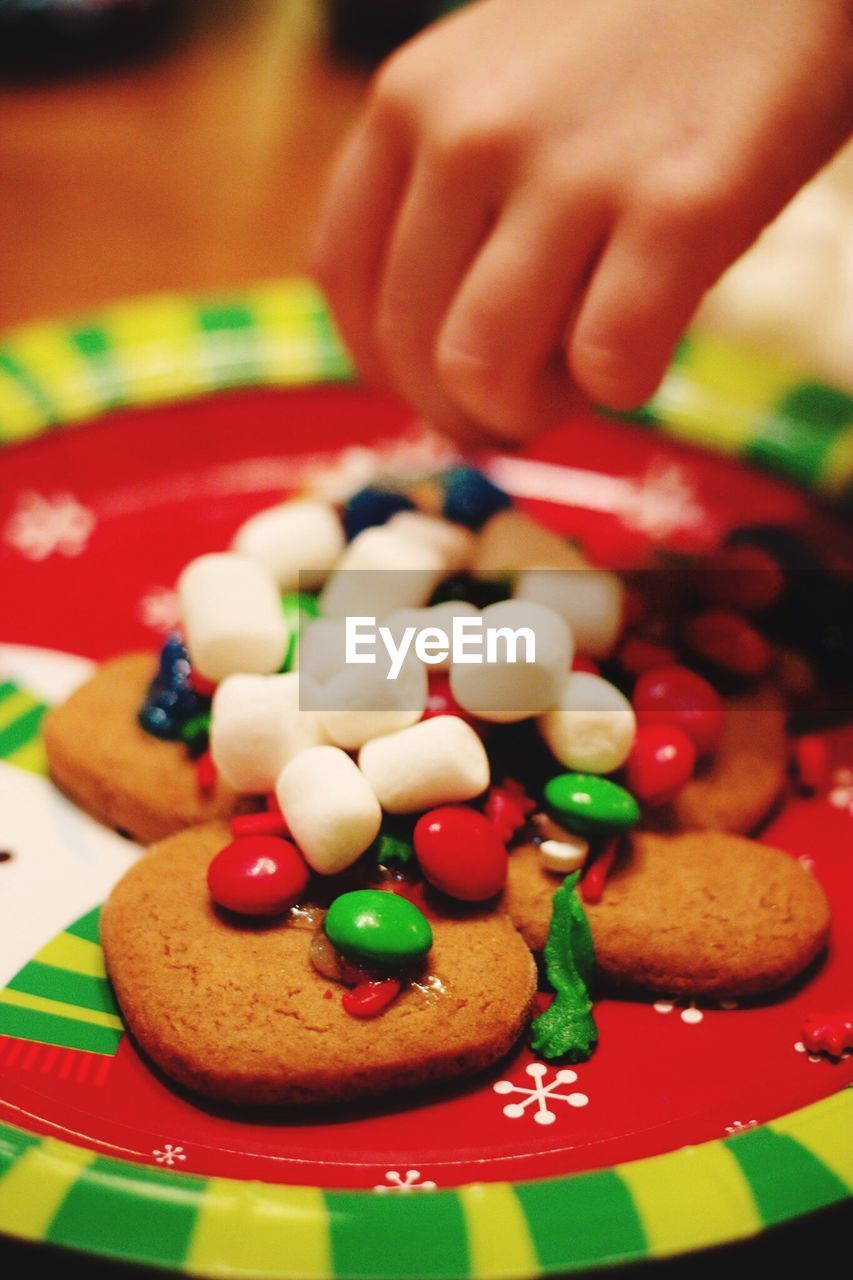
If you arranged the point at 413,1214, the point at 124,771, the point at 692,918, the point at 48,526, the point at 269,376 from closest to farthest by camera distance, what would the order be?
the point at 413,1214 → the point at 692,918 → the point at 124,771 → the point at 48,526 → the point at 269,376

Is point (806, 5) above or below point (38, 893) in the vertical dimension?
above

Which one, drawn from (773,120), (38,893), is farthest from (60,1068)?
(773,120)

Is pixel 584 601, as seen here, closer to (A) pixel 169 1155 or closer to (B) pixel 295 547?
(B) pixel 295 547

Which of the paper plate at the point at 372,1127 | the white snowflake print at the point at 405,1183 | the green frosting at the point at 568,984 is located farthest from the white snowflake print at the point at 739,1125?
the white snowflake print at the point at 405,1183

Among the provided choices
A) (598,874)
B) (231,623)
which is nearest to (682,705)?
(598,874)

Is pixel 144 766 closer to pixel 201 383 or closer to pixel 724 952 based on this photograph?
pixel 724 952

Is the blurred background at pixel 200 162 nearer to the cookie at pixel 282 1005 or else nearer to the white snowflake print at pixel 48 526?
the white snowflake print at pixel 48 526

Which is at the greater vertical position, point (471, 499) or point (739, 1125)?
point (471, 499)
